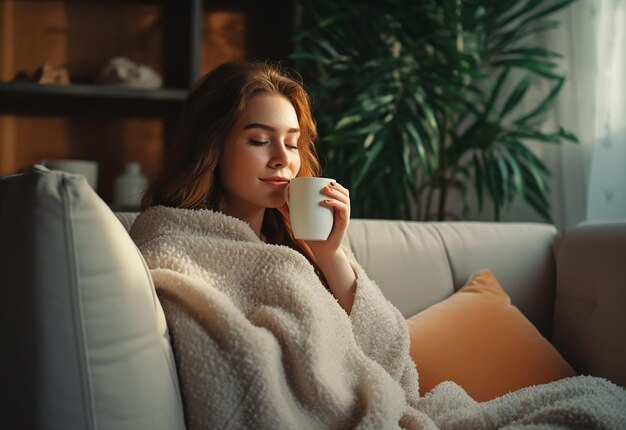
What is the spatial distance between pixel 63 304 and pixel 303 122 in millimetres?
731

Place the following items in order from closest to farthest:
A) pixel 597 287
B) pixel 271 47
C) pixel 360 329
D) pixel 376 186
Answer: pixel 360 329 → pixel 597 287 → pixel 376 186 → pixel 271 47

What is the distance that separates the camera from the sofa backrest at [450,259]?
1574 millimetres

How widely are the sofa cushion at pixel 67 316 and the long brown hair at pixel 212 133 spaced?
1.35ft

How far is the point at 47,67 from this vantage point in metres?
2.36

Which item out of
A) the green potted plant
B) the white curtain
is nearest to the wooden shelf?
the green potted plant

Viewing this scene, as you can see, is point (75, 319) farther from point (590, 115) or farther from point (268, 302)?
point (590, 115)

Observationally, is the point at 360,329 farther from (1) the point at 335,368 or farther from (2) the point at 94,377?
(2) the point at 94,377

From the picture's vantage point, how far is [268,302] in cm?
103

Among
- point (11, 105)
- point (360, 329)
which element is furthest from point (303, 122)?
point (11, 105)

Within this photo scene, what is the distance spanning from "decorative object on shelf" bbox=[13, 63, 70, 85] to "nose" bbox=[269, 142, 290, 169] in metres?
1.48

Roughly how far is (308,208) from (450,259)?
669 millimetres

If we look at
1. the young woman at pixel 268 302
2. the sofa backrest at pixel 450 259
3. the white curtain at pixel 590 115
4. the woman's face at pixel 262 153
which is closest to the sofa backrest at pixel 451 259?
the sofa backrest at pixel 450 259

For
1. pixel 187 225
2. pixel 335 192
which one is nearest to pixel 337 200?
pixel 335 192

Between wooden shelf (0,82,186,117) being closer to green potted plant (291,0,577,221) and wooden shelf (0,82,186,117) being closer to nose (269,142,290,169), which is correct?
green potted plant (291,0,577,221)
